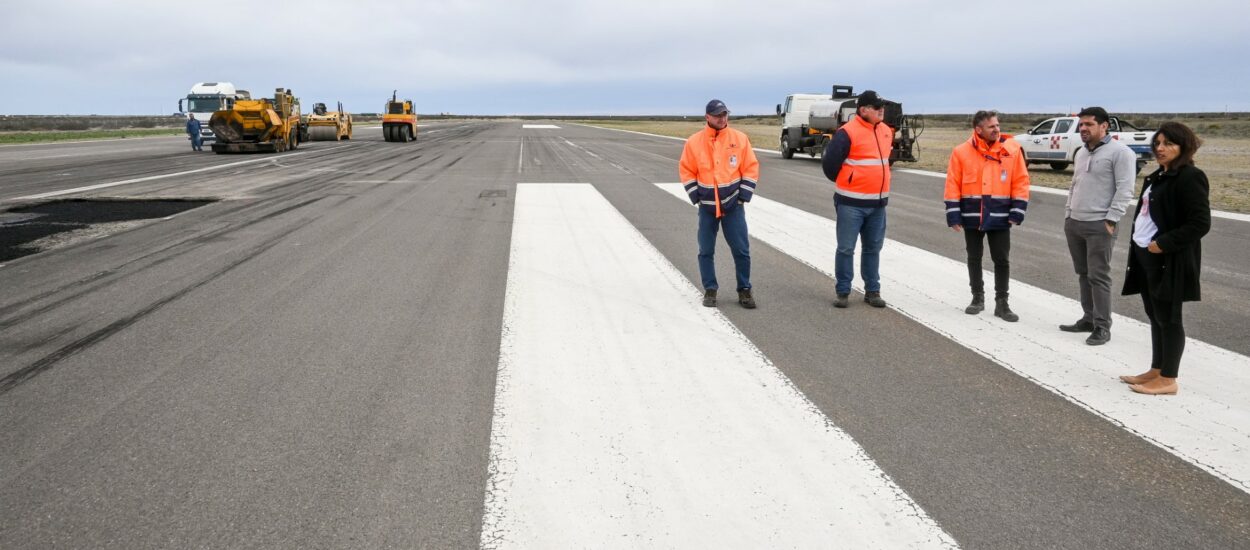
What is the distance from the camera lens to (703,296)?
6.35 m

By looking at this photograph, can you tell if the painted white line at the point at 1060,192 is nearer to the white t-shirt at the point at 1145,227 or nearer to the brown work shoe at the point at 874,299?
the brown work shoe at the point at 874,299

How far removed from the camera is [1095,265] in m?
5.16

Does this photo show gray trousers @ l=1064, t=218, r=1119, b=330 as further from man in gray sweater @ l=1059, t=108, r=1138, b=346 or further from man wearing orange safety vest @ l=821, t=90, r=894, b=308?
man wearing orange safety vest @ l=821, t=90, r=894, b=308

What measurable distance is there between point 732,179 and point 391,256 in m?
3.89

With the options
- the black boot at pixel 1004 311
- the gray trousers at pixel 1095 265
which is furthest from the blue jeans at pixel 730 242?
the gray trousers at pixel 1095 265

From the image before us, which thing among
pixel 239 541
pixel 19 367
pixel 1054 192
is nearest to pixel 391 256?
pixel 19 367

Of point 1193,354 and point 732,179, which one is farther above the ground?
point 732,179

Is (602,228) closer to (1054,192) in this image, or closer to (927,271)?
(927,271)

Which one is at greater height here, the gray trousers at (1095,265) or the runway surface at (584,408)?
the gray trousers at (1095,265)

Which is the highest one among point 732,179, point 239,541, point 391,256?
point 732,179

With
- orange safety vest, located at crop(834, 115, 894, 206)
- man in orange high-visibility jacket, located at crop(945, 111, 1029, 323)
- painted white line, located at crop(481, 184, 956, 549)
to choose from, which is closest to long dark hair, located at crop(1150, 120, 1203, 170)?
man in orange high-visibility jacket, located at crop(945, 111, 1029, 323)

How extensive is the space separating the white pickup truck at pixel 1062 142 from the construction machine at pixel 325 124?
3146 centimetres

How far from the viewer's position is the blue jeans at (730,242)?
6.07 m

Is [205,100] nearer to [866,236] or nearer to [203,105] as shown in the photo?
[203,105]
